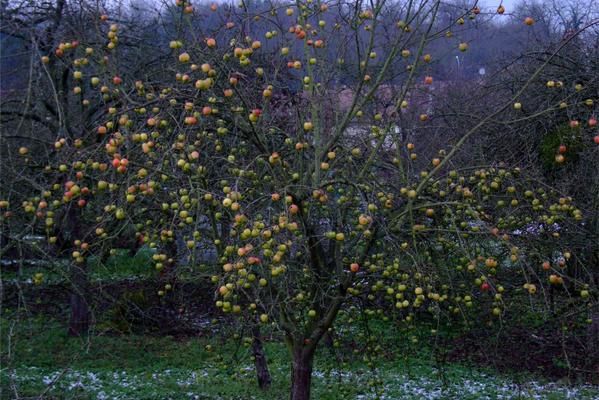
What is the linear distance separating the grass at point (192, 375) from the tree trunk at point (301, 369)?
3.56ft

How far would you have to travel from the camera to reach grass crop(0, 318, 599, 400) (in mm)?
6781

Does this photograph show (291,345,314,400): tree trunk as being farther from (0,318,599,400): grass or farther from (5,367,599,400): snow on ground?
(5,367,599,400): snow on ground

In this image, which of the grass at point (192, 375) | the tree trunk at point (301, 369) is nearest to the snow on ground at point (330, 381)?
the grass at point (192, 375)

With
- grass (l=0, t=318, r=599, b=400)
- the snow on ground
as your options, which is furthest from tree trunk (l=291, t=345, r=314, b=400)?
the snow on ground

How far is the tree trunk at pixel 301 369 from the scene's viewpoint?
14.6 ft

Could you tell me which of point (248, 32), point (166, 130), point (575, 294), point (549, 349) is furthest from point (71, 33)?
point (549, 349)

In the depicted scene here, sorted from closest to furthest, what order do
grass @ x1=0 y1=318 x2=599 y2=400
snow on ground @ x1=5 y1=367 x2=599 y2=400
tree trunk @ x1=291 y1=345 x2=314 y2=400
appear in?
tree trunk @ x1=291 y1=345 x2=314 y2=400, grass @ x1=0 y1=318 x2=599 y2=400, snow on ground @ x1=5 y1=367 x2=599 y2=400

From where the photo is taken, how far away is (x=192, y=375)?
8.07m

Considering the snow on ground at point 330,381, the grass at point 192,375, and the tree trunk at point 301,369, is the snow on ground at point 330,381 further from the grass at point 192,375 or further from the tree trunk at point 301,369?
Answer: the tree trunk at point 301,369

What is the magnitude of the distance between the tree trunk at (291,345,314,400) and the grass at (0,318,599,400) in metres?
1.08

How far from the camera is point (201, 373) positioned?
26.5 ft

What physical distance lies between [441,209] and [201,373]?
15.4 ft

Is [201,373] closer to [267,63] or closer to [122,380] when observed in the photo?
[122,380]

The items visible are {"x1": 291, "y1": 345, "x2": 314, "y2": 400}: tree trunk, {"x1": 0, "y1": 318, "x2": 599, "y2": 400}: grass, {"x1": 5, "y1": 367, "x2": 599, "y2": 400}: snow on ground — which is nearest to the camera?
{"x1": 291, "y1": 345, "x2": 314, "y2": 400}: tree trunk
